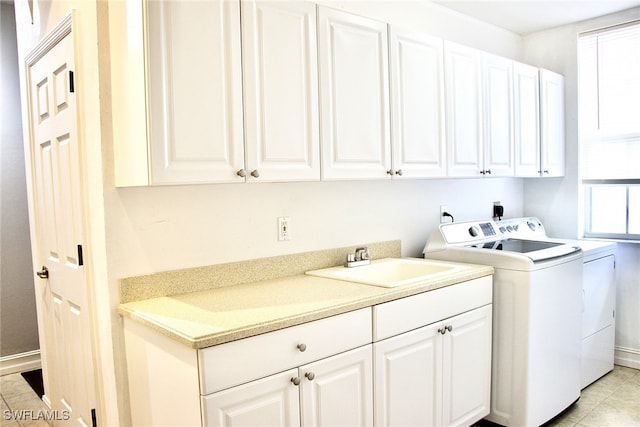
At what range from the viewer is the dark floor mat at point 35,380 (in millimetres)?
3318

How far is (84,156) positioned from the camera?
6.80 feet

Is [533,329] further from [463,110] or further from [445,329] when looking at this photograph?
[463,110]

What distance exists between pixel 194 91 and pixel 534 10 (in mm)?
2699

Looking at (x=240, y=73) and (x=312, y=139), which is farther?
(x=312, y=139)

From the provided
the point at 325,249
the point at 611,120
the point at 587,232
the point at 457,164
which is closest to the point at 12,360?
the point at 325,249

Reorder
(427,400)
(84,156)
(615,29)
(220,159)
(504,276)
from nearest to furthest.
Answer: (220,159) < (84,156) < (427,400) < (504,276) < (615,29)

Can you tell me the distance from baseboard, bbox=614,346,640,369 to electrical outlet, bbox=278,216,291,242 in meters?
2.73

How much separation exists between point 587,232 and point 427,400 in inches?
91.0

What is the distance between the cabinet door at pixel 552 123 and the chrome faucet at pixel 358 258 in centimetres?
166

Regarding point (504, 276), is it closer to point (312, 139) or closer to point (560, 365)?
point (560, 365)

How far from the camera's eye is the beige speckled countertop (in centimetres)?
159

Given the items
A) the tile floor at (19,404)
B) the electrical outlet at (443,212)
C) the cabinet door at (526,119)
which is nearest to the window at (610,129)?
the cabinet door at (526,119)

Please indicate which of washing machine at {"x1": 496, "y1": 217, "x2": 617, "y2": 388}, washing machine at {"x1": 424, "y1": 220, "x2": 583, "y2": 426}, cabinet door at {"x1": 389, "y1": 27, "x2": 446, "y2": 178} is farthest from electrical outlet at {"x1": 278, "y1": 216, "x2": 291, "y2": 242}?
washing machine at {"x1": 496, "y1": 217, "x2": 617, "y2": 388}

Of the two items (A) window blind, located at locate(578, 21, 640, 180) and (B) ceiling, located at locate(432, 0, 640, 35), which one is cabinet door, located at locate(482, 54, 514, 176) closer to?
(B) ceiling, located at locate(432, 0, 640, 35)
